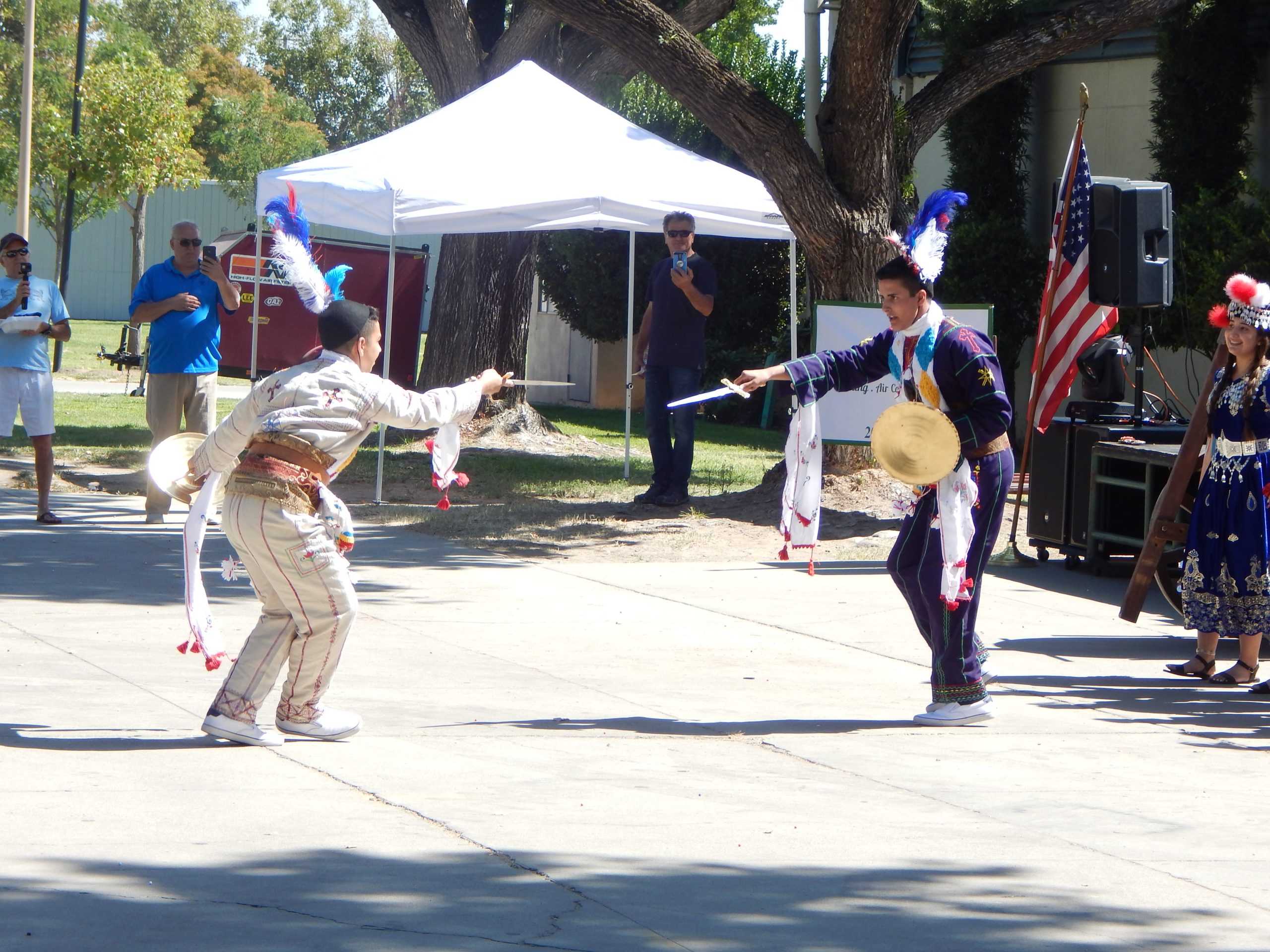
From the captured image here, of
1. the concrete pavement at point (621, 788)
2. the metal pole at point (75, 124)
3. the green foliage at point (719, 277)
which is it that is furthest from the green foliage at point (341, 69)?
the concrete pavement at point (621, 788)

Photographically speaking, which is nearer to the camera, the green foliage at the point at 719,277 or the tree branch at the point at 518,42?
the tree branch at the point at 518,42

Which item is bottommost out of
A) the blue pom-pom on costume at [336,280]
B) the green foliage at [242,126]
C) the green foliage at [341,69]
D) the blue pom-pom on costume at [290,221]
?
the blue pom-pom on costume at [336,280]

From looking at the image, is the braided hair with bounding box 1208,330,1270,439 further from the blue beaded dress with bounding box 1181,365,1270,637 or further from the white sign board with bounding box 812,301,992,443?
the white sign board with bounding box 812,301,992,443

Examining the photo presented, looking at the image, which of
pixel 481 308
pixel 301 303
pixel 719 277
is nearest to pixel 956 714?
pixel 481 308

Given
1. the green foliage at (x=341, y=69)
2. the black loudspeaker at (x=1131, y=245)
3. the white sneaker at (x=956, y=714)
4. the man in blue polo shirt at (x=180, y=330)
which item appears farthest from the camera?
the green foliage at (x=341, y=69)

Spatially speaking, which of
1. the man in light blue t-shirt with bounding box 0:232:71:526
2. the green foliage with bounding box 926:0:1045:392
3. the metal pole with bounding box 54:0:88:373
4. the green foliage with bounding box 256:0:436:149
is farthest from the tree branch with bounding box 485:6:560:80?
the green foliage with bounding box 256:0:436:149

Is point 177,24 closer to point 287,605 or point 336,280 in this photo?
point 336,280

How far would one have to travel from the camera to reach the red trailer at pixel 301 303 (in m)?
18.5

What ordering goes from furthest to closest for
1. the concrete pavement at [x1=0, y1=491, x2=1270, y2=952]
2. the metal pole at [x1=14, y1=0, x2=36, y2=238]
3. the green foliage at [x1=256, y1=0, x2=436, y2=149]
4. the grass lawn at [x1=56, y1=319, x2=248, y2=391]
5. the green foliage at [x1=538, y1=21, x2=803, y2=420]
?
the green foliage at [x1=256, y1=0, x2=436, y2=149] < the grass lawn at [x1=56, y1=319, x2=248, y2=391] < the metal pole at [x1=14, y1=0, x2=36, y2=238] < the green foliage at [x1=538, y1=21, x2=803, y2=420] < the concrete pavement at [x1=0, y1=491, x2=1270, y2=952]

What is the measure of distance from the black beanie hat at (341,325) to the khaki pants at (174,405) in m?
5.51

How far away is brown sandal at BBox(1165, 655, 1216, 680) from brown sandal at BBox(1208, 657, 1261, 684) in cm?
4

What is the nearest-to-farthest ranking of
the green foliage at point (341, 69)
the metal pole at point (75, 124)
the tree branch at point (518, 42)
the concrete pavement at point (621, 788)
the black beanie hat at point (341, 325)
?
the concrete pavement at point (621, 788)
the black beanie hat at point (341, 325)
the tree branch at point (518, 42)
the metal pole at point (75, 124)
the green foliage at point (341, 69)

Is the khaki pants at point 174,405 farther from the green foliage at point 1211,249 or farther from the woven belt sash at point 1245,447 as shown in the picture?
the green foliage at point 1211,249

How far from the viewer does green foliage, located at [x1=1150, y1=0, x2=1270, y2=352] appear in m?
16.1
